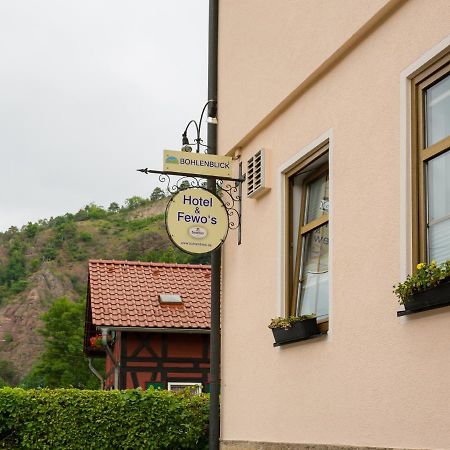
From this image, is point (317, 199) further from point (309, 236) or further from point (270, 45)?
point (270, 45)

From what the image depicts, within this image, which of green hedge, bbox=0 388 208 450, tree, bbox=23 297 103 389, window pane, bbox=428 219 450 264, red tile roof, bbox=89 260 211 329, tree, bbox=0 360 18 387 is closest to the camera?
window pane, bbox=428 219 450 264

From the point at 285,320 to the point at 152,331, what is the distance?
14292mm

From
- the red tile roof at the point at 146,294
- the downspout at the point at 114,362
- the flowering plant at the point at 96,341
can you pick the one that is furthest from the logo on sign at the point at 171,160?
the flowering plant at the point at 96,341

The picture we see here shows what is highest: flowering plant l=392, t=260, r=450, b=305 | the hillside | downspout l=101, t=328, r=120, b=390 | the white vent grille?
the hillside

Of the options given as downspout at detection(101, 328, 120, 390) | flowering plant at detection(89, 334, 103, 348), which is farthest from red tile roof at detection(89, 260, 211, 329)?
flowering plant at detection(89, 334, 103, 348)

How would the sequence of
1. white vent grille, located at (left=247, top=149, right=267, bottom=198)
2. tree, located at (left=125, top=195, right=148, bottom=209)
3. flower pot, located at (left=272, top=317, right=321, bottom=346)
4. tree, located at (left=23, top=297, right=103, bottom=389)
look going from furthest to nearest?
tree, located at (left=125, top=195, right=148, bottom=209), tree, located at (left=23, top=297, right=103, bottom=389), white vent grille, located at (left=247, top=149, right=267, bottom=198), flower pot, located at (left=272, top=317, right=321, bottom=346)

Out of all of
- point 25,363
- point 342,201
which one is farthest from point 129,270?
point 25,363

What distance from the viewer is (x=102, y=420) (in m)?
12.1

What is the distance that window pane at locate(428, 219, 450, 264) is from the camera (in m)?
5.15

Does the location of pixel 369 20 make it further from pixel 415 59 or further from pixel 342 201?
pixel 342 201

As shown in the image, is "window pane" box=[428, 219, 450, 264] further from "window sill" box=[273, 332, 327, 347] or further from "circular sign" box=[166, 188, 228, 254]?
"circular sign" box=[166, 188, 228, 254]

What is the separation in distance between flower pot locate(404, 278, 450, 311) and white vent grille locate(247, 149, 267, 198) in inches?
117

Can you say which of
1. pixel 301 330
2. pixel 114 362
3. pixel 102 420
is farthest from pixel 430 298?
pixel 114 362

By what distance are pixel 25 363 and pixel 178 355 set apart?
2770 inches
